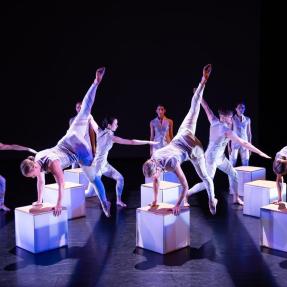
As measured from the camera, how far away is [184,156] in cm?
505

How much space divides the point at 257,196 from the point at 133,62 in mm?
5579

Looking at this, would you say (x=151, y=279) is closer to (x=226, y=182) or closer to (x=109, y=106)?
(x=226, y=182)

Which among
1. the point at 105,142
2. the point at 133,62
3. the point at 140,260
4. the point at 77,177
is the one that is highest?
the point at 133,62

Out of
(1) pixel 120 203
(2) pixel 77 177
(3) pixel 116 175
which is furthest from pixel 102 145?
(2) pixel 77 177

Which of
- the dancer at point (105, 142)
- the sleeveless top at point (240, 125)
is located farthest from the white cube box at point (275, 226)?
the sleeveless top at point (240, 125)

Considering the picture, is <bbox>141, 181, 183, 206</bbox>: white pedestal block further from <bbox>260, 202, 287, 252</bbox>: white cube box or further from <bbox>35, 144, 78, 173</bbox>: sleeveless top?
<bbox>260, 202, 287, 252</bbox>: white cube box

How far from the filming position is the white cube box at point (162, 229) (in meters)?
4.33

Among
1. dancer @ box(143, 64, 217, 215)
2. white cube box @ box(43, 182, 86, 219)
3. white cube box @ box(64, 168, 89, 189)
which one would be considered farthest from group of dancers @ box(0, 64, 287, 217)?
white cube box @ box(43, 182, 86, 219)

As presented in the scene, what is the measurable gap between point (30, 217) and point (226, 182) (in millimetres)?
4525

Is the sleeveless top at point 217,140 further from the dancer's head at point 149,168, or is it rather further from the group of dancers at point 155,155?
the dancer's head at point 149,168

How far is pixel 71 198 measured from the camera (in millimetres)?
5754

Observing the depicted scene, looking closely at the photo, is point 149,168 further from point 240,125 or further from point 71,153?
point 240,125

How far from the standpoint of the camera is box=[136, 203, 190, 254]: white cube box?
4328 mm

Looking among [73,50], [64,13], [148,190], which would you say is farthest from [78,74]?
[148,190]
